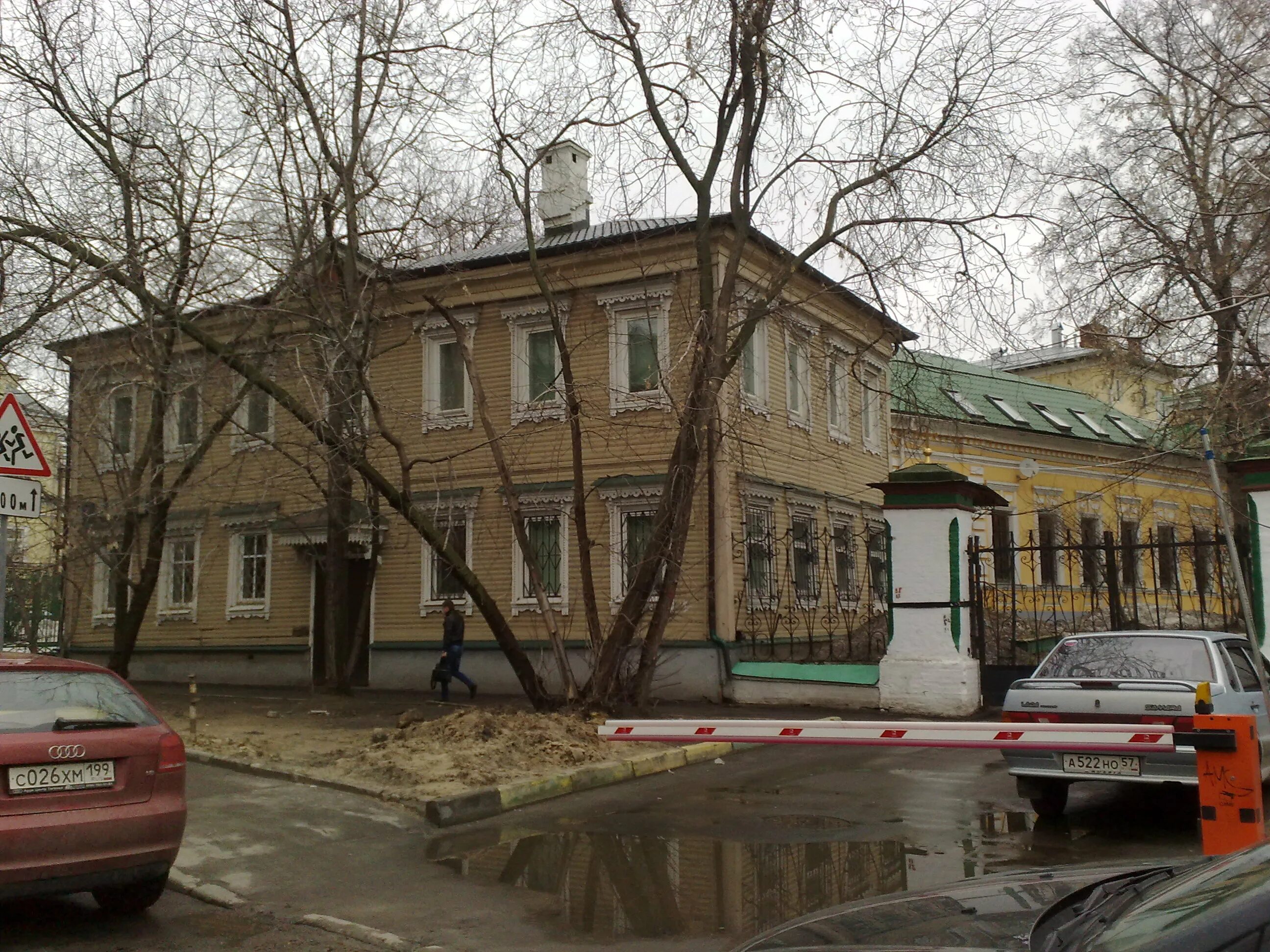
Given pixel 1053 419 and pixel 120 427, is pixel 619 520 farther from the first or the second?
pixel 1053 419

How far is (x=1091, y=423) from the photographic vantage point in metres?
41.0

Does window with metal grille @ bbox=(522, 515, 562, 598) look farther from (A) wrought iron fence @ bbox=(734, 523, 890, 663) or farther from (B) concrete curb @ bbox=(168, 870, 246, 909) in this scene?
(B) concrete curb @ bbox=(168, 870, 246, 909)

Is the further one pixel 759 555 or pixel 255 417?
pixel 255 417

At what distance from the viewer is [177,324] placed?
14695mm

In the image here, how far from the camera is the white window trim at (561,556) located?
20438 mm

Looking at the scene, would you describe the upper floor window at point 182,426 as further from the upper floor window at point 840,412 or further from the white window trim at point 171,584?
the upper floor window at point 840,412

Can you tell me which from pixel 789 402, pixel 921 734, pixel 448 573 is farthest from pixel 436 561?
pixel 921 734

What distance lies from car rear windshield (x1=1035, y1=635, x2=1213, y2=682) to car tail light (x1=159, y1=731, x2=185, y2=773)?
21.5ft

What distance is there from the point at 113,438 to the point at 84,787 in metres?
15.2

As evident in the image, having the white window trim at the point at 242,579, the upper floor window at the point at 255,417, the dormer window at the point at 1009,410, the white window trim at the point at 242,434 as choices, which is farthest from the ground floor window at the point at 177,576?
the dormer window at the point at 1009,410

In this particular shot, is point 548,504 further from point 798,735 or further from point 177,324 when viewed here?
point 798,735

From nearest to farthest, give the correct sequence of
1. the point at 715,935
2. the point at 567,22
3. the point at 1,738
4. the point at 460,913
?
the point at 1,738 → the point at 715,935 → the point at 460,913 → the point at 567,22

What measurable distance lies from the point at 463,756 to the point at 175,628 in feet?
55.0

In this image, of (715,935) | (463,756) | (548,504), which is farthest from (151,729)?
(548,504)
